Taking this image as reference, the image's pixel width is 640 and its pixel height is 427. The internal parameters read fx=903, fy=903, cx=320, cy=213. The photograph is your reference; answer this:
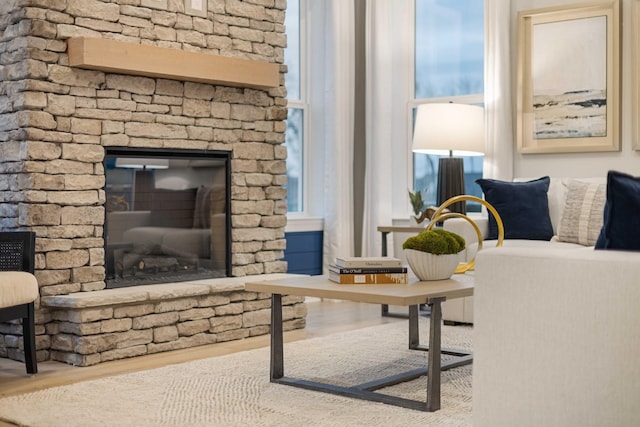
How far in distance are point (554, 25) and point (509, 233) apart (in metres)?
1.56

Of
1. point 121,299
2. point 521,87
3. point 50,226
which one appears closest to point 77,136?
point 50,226

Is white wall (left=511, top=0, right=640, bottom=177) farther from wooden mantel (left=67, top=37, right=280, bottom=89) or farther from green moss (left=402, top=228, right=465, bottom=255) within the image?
green moss (left=402, top=228, right=465, bottom=255)

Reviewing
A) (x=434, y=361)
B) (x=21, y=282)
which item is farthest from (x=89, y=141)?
(x=434, y=361)

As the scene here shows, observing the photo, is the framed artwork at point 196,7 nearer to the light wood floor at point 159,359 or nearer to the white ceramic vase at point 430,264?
the light wood floor at point 159,359

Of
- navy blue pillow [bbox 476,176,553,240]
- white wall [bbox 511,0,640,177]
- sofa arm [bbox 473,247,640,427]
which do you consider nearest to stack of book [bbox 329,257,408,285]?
sofa arm [bbox 473,247,640,427]

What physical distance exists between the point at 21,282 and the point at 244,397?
1110 mm

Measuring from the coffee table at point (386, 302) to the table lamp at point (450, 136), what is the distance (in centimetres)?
201

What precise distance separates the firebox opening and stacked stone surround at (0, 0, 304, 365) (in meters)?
0.08

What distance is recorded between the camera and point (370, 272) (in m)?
3.58

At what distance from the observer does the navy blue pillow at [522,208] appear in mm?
5285

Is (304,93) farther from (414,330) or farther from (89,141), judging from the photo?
(414,330)

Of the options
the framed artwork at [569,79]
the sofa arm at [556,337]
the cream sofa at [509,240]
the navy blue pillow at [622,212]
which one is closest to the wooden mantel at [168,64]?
the cream sofa at [509,240]

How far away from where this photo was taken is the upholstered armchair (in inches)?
149

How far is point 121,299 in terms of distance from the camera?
4367 millimetres
